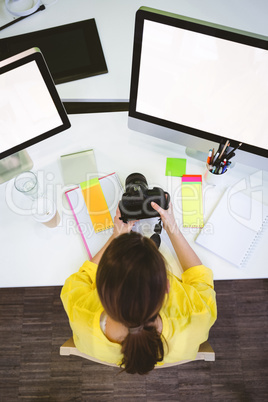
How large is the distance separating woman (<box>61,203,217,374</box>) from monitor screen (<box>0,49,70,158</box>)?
412 millimetres

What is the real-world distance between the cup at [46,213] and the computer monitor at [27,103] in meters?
0.20

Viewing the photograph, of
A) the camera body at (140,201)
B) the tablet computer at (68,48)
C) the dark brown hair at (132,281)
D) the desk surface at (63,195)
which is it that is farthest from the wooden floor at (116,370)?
the tablet computer at (68,48)

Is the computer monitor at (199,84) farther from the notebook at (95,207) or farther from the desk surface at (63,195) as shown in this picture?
the notebook at (95,207)

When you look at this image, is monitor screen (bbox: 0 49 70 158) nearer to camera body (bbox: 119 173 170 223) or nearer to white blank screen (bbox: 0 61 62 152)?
white blank screen (bbox: 0 61 62 152)

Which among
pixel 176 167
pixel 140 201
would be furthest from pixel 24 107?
pixel 176 167

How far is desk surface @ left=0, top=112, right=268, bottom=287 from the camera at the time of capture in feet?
3.46

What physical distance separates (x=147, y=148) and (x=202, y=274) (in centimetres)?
52

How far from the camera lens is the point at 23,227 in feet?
3.61

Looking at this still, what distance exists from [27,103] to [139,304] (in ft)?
2.20

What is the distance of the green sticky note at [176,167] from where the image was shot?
3.79 ft

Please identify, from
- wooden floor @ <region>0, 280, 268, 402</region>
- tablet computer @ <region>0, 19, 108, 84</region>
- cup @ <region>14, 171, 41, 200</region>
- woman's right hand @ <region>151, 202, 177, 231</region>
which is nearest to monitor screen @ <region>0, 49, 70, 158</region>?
cup @ <region>14, 171, 41, 200</region>

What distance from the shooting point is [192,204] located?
3.65 ft

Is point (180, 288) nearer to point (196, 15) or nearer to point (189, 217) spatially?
point (189, 217)

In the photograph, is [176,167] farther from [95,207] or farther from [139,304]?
[139,304]
